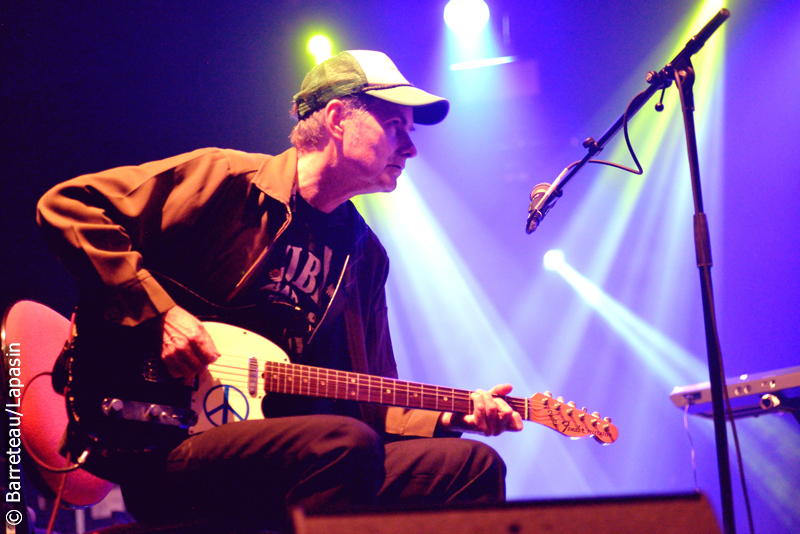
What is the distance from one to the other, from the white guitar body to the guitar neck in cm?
4

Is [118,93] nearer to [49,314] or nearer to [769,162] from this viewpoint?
[49,314]

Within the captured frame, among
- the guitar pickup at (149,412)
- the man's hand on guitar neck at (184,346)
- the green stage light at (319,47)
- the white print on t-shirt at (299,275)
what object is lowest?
the guitar pickup at (149,412)

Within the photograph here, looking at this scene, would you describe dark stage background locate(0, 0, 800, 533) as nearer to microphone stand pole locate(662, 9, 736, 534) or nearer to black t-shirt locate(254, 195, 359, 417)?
black t-shirt locate(254, 195, 359, 417)

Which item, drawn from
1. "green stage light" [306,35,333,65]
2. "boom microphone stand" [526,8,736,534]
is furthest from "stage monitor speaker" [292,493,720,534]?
"green stage light" [306,35,333,65]

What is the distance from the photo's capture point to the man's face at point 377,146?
2359 mm

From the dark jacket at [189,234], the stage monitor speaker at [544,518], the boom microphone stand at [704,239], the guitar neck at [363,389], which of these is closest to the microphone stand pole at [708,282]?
the boom microphone stand at [704,239]

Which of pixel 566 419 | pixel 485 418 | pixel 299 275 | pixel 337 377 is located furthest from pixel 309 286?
pixel 566 419

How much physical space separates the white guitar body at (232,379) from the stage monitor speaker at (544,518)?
909 mm

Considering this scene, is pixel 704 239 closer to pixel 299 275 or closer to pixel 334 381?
pixel 334 381

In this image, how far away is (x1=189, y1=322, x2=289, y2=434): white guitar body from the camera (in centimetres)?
165

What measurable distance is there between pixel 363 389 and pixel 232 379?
50 cm

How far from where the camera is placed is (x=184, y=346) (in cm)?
157

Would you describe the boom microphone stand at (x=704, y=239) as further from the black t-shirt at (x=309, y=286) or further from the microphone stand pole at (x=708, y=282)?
the black t-shirt at (x=309, y=286)

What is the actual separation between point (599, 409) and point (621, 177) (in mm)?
2327
